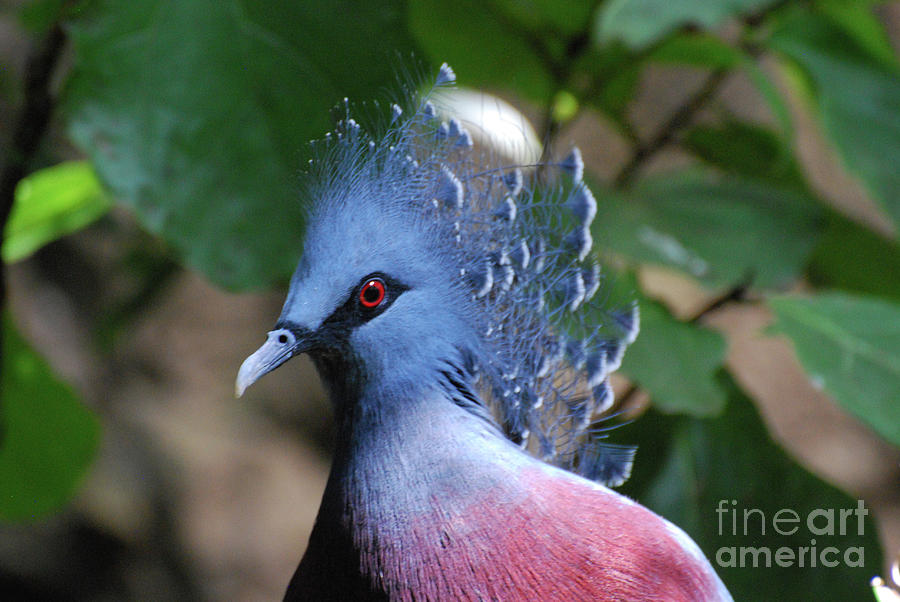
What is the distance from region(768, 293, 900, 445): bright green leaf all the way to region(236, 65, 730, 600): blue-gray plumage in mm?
290

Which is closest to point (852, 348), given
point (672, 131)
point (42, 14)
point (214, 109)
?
point (672, 131)

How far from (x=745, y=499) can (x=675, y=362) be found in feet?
0.84

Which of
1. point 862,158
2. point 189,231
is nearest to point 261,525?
point 189,231

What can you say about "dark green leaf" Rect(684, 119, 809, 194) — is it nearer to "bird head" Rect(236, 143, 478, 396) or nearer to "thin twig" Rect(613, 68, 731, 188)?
"thin twig" Rect(613, 68, 731, 188)

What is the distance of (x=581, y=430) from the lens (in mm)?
702

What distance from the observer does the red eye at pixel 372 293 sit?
0.60m

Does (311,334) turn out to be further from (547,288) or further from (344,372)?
(547,288)

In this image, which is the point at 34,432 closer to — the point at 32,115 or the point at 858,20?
the point at 32,115

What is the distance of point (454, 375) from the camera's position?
0.63m

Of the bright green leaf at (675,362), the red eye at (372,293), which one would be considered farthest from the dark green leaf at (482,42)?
the red eye at (372,293)

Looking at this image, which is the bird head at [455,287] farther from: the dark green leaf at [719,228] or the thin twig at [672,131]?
the thin twig at [672,131]

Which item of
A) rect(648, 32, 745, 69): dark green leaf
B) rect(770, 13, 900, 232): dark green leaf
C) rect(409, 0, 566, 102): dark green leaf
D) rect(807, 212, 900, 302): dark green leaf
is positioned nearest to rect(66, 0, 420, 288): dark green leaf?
rect(409, 0, 566, 102): dark green leaf

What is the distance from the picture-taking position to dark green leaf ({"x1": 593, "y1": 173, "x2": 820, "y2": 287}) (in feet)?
3.41

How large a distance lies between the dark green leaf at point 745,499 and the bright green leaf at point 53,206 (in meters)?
0.76
